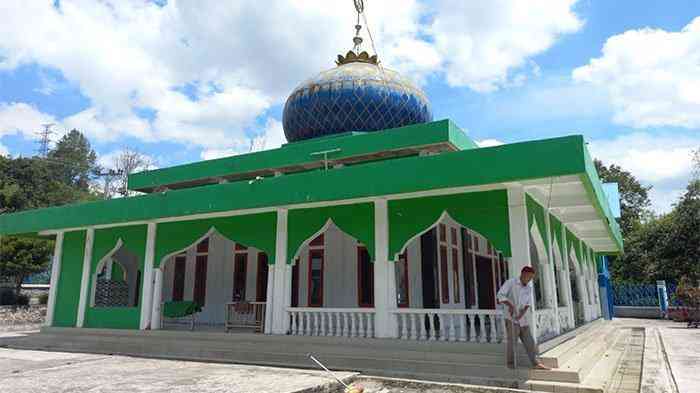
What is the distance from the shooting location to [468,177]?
20.9ft

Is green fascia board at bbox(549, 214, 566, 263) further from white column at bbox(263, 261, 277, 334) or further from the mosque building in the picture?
white column at bbox(263, 261, 277, 334)

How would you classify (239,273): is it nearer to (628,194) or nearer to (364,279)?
(364,279)

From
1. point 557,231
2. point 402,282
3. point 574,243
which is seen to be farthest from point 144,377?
point 574,243

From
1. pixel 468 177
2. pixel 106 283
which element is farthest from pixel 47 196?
pixel 468 177

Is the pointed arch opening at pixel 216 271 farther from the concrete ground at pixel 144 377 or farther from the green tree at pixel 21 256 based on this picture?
the green tree at pixel 21 256

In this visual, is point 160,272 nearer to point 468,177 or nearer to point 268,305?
point 268,305

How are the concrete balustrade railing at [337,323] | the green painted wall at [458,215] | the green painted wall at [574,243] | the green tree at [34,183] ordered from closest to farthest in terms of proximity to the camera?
1. the green painted wall at [458,215]
2. the concrete balustrade railing at [337,323]
3. the green painted wall at [574,243]
4. the green tree at [34,183]

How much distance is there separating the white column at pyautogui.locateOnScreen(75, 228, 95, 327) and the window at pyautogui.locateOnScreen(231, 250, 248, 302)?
10.4 ft

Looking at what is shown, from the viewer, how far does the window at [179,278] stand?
11938 mm

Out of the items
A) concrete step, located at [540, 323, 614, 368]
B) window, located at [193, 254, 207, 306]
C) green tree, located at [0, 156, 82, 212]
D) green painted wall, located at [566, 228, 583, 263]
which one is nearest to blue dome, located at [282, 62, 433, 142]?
window, located at [193, 254, 207, 306]

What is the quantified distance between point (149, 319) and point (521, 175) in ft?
24.9

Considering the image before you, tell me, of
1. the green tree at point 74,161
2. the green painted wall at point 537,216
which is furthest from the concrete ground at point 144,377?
the green tree at point 74,161

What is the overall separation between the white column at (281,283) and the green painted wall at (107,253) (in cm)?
326

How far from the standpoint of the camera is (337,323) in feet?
25.2
